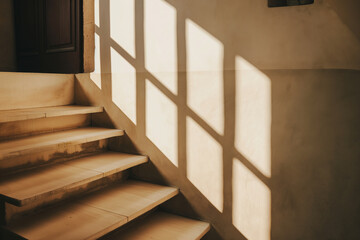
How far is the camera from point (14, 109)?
203 cm

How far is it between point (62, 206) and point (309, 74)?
1.73 meters

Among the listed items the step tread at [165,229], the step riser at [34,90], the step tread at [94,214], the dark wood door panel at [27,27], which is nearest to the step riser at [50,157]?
the step tread at [94,214]

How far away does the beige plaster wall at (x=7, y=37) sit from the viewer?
3.25 metres

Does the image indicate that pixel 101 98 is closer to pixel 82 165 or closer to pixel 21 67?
pixel 82 165

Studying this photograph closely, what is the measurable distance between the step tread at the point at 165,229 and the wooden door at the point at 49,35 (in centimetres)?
158

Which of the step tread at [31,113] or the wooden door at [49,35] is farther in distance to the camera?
the wooden door at [49,35]

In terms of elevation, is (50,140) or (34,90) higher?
(34,90)

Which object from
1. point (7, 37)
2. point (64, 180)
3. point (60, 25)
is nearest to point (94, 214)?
point (64, 180)

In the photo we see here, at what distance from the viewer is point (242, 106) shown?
1785 millimetres

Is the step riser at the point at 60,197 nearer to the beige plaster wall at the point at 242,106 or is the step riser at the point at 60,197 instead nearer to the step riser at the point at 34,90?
the beige plaster wall at the point at 242,106

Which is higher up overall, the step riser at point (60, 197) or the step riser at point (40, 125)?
the step riser at point (40, 125)

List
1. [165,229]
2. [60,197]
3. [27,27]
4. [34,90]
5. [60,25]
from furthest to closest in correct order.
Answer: [27,27]
[60,25]
[34,90]
[165,229]
[60,197]

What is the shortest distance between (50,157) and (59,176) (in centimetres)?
27

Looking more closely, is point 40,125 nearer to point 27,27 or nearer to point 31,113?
point 31,113
